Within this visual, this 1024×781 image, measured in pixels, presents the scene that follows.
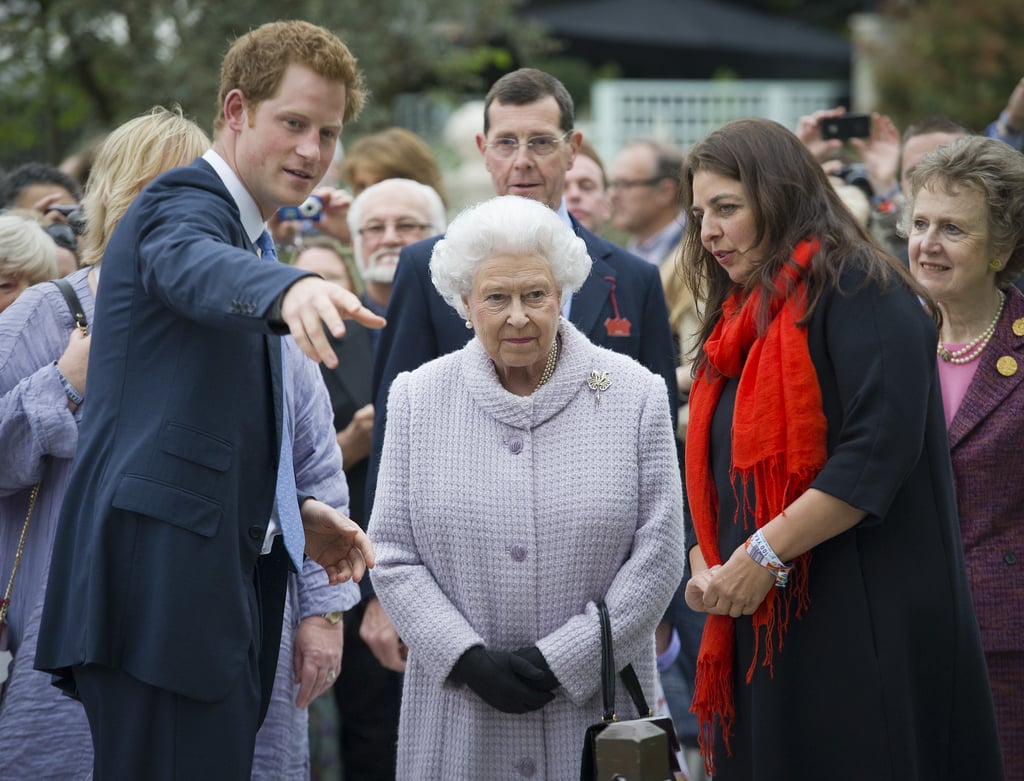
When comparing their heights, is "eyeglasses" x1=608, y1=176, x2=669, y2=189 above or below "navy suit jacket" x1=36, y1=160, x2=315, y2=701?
above

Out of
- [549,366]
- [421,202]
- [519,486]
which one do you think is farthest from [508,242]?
[421,202]

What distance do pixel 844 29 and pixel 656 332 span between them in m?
Result: 20.1

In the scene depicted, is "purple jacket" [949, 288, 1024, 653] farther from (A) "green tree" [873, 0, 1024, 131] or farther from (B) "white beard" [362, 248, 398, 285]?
(A) "green tree" [873, 0, 1024, 131]

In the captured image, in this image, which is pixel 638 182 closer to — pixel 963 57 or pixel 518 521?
pixel 518 521

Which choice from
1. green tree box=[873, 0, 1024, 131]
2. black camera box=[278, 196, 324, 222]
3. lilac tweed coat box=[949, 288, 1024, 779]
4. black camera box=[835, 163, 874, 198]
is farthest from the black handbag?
green tree box=[873, 0, 1024, 131]

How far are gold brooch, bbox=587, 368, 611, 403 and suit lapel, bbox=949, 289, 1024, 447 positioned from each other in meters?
1.07

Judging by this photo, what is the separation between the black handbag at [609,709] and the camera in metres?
3.18

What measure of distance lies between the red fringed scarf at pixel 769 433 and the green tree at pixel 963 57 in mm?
13052

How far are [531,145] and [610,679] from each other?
2.07 metres

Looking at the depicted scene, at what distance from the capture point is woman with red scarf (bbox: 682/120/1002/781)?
131 inches

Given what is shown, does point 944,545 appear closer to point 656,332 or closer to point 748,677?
point 748,677

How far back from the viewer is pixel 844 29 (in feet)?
75.7

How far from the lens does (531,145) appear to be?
478cm

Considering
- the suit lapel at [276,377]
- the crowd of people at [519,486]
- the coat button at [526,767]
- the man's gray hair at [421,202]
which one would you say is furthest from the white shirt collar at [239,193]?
the man's gray hair at [421,202]
